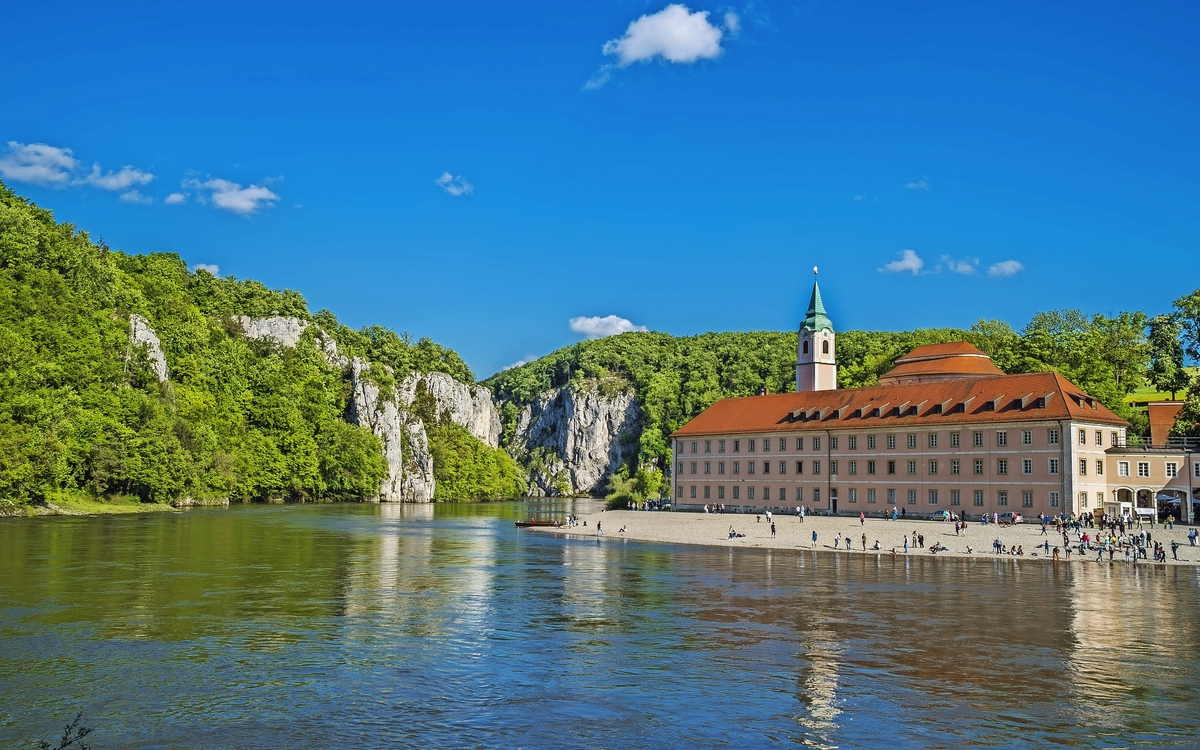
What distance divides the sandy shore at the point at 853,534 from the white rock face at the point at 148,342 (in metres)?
67.3

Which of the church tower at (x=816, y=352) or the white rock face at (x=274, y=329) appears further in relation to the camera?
the white rock face at (x=274, y=329)

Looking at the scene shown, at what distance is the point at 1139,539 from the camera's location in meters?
63.0

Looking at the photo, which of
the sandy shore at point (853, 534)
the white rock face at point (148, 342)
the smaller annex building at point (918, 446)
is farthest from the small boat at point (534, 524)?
the white rock face at point (148, 342)

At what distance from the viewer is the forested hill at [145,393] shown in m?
101

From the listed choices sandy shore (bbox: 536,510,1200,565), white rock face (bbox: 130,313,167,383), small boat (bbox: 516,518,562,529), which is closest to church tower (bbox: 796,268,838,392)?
sandy shore (bbox: 536,510,1200,565)

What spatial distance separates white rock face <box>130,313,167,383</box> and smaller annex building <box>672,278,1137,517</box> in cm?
6970

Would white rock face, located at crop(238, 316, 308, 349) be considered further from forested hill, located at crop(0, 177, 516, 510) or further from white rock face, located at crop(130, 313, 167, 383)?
white rock face, located at crop(130, 313, 167, 383)

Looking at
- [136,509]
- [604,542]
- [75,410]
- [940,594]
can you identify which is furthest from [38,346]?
[940,594]

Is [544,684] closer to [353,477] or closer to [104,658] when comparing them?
[104,658]

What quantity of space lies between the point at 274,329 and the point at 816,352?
105m

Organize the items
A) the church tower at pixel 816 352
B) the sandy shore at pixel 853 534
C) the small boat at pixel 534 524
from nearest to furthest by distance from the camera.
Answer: the sandy shore at pixel 853 534 → the small boat at pixel 534 524 → the church tower at pixel 816 352

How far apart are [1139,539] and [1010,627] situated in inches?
1271

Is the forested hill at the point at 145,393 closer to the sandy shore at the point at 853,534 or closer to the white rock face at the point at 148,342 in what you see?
the white rock face at the point at 148,342

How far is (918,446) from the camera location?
96.4 m
